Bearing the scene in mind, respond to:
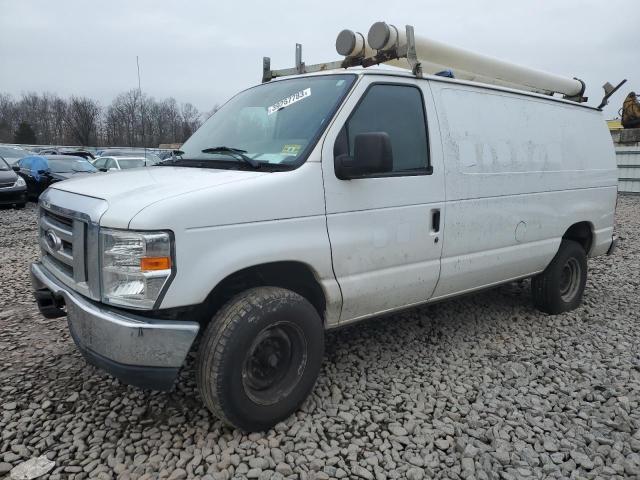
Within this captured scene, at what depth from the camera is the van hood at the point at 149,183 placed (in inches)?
99.5

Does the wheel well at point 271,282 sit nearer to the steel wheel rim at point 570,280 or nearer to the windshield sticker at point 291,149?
the windshield sticker at point 291,149

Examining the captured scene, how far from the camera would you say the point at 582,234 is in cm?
509

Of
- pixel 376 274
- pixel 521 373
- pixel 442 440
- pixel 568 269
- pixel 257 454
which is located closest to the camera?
pixel 257 454

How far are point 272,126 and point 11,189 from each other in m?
11.2

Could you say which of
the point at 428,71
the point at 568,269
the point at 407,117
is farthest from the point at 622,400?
the point at 428,71

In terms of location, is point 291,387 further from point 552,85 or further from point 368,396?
point 552,85

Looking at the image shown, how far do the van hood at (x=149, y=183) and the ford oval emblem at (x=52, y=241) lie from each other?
0.96ft

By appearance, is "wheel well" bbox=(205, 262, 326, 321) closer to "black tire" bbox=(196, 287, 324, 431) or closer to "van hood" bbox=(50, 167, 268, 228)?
"black tire" bbox=(196, 287, 324, 431)

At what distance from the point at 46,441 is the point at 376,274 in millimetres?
2184

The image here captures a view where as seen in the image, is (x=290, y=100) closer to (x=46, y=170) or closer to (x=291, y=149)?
(x=291, y=149)

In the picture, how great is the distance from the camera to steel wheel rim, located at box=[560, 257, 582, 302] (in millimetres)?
5023

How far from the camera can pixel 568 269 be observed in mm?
5043

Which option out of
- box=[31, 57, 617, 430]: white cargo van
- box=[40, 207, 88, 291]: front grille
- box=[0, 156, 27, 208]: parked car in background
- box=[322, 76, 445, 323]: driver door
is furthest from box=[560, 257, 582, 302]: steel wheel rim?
box=[0, 156, 27, 208]: parked car in background

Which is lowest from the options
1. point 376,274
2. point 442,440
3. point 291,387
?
point 442,440
